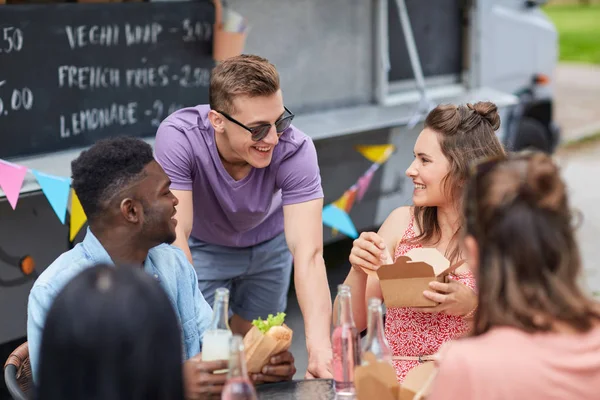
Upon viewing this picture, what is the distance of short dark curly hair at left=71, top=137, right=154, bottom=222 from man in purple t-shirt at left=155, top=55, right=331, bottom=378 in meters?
0.75

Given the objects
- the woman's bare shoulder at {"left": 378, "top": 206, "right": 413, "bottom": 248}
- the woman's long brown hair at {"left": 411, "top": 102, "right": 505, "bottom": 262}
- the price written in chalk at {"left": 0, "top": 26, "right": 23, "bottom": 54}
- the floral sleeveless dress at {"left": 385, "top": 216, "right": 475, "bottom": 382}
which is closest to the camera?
the floral sleeveless dress at {"left": 385, "top": 216, "right": 475, "bottom": 382}

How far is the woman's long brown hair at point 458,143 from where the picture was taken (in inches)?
116

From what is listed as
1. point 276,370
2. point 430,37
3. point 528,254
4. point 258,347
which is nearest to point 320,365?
point 276,370

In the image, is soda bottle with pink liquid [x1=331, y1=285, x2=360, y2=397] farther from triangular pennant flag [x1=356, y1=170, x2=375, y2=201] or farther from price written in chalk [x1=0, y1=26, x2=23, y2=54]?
triangular pennant flag [x1=356, y1=170, x2=375, y2=201]

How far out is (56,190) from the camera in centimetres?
389

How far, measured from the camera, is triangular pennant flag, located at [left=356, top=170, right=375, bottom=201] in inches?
222

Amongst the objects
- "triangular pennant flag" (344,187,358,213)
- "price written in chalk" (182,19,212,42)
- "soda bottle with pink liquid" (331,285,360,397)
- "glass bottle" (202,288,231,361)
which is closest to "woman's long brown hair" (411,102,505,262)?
"soda bottle with pink liquid" (331,285,360,397)

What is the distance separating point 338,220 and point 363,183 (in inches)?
10.6

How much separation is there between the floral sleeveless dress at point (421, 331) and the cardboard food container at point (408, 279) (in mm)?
335

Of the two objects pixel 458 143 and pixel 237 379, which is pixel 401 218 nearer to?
pixel 458 143

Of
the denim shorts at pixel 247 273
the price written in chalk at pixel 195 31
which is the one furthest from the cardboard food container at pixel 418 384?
the price written in chalk at pixel 195 31

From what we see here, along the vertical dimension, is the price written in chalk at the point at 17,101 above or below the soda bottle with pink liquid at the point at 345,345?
above

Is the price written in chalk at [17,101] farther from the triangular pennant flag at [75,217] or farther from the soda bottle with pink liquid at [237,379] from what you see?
the soda bottle with pink liquid at [237,379]

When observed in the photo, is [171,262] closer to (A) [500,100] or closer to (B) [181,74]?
(B) [181,74]
